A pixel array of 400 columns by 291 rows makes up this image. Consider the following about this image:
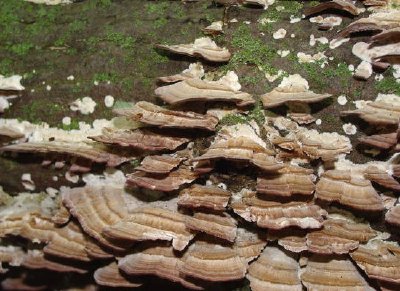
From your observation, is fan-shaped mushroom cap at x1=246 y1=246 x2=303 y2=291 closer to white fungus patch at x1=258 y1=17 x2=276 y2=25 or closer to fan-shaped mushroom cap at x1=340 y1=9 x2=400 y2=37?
fan-shaped mushroom cap at x1=340 y1=9 x2=400 y2=37

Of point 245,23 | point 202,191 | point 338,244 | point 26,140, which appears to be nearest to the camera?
point 338,244

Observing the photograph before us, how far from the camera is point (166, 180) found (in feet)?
11.7

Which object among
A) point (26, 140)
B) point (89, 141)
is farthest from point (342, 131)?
point (26, 140)

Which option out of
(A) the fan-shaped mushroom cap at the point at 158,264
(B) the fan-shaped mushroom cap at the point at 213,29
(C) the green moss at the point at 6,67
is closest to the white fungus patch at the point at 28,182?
(C) the green moss at the point at 6,67

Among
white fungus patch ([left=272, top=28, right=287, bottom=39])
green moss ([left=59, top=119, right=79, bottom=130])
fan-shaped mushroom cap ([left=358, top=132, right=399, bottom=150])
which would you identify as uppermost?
white fungus patch ([left=272, top=28, right=287, bottom=39])

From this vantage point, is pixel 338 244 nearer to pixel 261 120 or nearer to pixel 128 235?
pixel 261 120

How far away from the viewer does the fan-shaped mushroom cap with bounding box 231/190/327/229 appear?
3.26 meters

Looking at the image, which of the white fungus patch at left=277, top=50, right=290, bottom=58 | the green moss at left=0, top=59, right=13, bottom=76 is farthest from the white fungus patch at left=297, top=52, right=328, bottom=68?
the green moss at left=0, top=59, right=13, bottom=76

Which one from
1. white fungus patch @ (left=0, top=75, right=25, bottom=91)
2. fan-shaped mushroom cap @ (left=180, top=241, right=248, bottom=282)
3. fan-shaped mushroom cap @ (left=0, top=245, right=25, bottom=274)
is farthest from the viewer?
fan-shaped mushroom cap @ (left=0, top=245, right=25, bottom=274)

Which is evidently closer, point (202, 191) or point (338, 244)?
point (338, 244)

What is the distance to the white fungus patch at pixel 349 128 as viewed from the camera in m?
3.48

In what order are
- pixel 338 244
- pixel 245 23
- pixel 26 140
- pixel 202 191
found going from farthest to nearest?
1. pixel 26 140
2. pixel 245 23
3. pixel 202 191
4. pixel 338 244

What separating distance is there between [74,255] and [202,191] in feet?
4.39

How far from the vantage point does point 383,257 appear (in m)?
3.42
